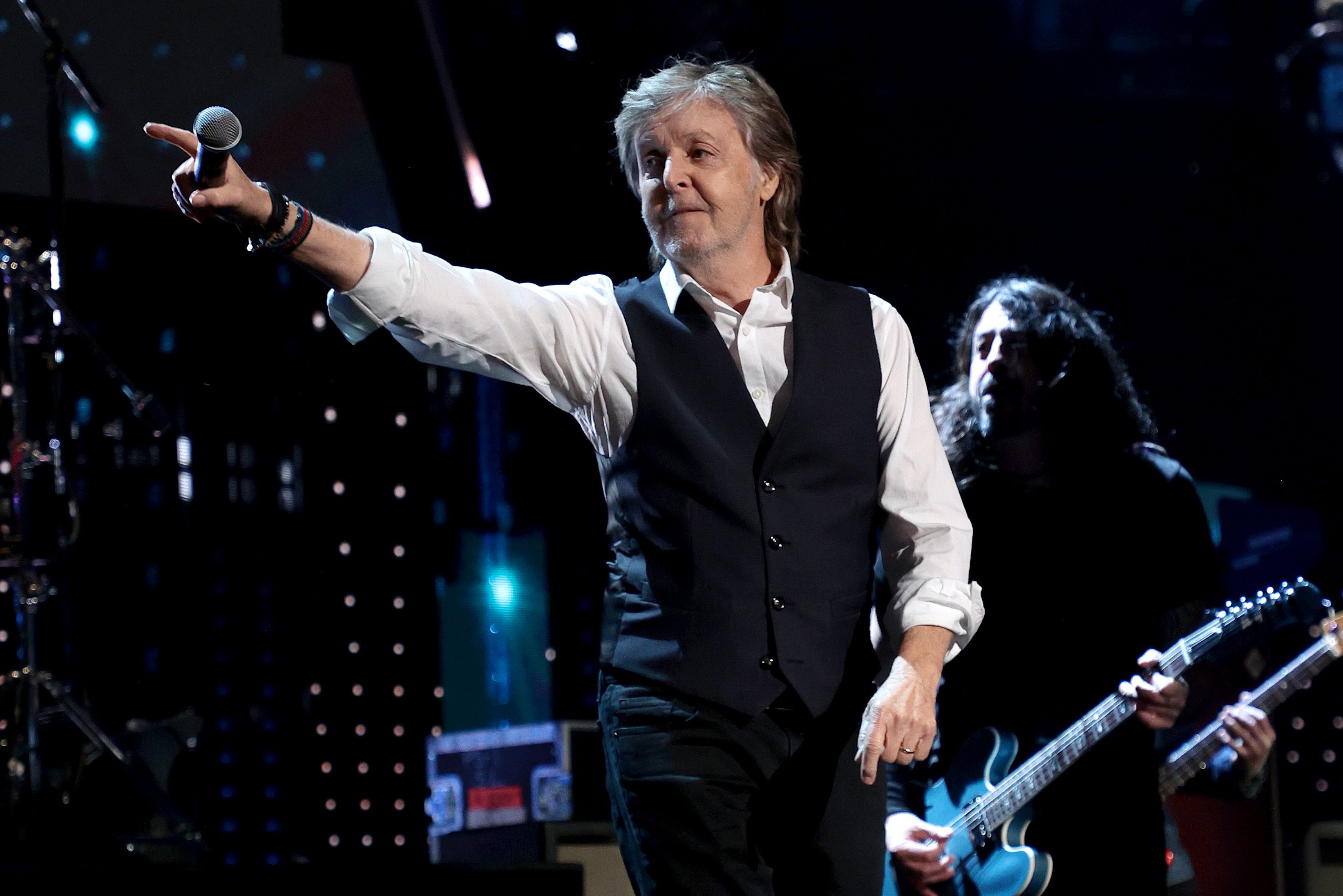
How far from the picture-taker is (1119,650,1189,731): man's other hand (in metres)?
2.44

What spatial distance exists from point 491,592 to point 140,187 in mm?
1702

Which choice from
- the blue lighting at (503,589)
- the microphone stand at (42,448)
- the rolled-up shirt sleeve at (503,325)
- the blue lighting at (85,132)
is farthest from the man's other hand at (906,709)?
the blue lighting at (85,132)

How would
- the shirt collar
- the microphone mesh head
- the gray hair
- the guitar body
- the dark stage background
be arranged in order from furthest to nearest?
the dark stage background
the guitar body
the gray hair
the shirt collar
the microphone mesh head

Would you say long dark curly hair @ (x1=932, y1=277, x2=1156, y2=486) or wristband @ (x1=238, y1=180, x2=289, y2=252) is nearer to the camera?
wristband @ (x1=238, y1=180, x2=289, y2=252)

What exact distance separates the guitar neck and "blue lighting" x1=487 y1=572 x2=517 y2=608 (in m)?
2.24

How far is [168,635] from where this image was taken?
11.8ft

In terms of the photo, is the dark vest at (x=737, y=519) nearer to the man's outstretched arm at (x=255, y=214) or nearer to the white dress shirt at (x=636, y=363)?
the white dress shirt at (x=636, y=363)

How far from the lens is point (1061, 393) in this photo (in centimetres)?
273

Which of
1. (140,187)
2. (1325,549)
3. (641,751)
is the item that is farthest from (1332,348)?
(140,187)

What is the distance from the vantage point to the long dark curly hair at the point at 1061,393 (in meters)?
2.68

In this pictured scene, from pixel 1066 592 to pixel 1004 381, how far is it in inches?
19.1

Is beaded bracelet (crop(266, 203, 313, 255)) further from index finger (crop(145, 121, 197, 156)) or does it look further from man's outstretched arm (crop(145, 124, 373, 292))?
index finger (crop(145, 121, 197, 156))

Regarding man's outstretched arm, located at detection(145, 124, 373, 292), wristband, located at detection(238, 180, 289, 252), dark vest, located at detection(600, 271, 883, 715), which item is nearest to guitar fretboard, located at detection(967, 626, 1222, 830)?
dark vest, located at detection(600, 271, 883, 715)

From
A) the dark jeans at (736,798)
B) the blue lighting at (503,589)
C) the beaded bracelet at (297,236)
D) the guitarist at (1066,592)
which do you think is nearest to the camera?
the beaded bracelet at (297,236)
